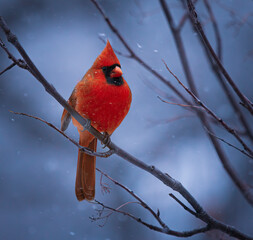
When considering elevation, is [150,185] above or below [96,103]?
above

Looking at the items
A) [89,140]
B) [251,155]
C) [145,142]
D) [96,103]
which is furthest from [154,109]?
[251,155]

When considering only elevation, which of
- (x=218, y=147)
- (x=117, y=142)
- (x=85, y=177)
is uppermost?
(x=117, y=142)

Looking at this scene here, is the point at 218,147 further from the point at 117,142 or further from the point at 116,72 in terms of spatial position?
the point at 117,142

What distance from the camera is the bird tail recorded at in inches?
62.6

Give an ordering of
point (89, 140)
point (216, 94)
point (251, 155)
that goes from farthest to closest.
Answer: point (216, 94)
point (89, 140)
point (251, 155)

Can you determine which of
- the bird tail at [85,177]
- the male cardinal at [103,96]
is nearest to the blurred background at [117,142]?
the bird tail at [85,177]

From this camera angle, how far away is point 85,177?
1.68 metres

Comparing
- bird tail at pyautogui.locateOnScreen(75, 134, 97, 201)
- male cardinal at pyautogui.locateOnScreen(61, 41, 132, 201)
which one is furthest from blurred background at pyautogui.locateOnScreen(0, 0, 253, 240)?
male cardinal at pyautogui.locateOnScreen(61, 41, 132, 201)

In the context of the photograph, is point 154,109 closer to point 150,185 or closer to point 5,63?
point 150,185

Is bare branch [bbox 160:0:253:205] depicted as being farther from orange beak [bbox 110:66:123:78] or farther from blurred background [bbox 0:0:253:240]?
blurred background [bbox 0:0:253:240]

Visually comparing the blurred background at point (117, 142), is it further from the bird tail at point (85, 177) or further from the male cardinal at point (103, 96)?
the male cardinal at point (103, 96)

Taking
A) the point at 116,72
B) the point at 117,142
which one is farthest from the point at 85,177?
the point at 117,142

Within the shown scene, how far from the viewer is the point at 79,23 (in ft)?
14.5

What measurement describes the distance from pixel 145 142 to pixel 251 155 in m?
2.76
